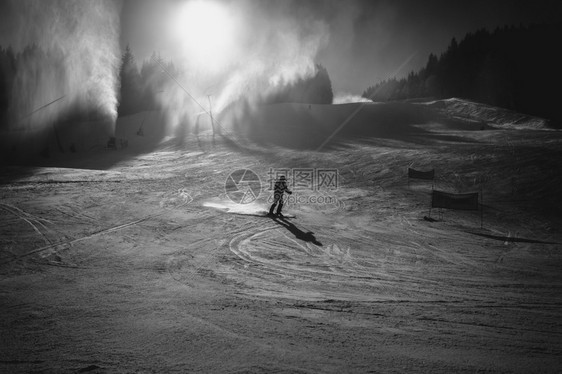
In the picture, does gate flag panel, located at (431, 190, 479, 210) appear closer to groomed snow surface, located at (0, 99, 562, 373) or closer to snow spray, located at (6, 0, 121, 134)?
groomed snow surface, located at (0, 99, 562, 373)

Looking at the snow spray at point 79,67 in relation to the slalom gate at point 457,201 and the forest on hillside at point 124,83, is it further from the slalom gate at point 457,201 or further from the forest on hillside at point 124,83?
the slalom gate at point 457,201

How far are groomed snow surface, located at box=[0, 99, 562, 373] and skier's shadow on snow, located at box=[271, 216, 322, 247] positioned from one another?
93 millimetres

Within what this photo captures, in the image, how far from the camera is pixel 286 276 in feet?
20.8

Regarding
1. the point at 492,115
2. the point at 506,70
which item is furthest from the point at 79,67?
the point at 506,70

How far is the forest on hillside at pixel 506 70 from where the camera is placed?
5862cm

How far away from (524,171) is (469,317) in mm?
14000

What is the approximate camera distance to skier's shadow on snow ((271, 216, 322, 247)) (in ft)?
29.4

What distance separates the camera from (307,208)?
43.0ft

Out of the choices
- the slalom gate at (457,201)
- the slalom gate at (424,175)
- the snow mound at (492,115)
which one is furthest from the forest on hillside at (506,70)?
the slalom gate at (457,201)

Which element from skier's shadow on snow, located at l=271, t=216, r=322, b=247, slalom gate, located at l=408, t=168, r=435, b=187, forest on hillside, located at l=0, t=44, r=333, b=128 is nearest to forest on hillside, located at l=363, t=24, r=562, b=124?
forest on hillside, located at l=0, t=44, r=333, b=128

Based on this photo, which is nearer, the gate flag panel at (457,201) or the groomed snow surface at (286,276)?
the groomed snow surface at (286,276)

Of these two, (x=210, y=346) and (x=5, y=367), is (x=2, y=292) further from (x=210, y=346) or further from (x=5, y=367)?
(x=210, y=346)

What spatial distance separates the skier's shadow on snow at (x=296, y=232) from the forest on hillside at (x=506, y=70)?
59.5 meters

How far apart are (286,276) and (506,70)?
7446 centimetres
